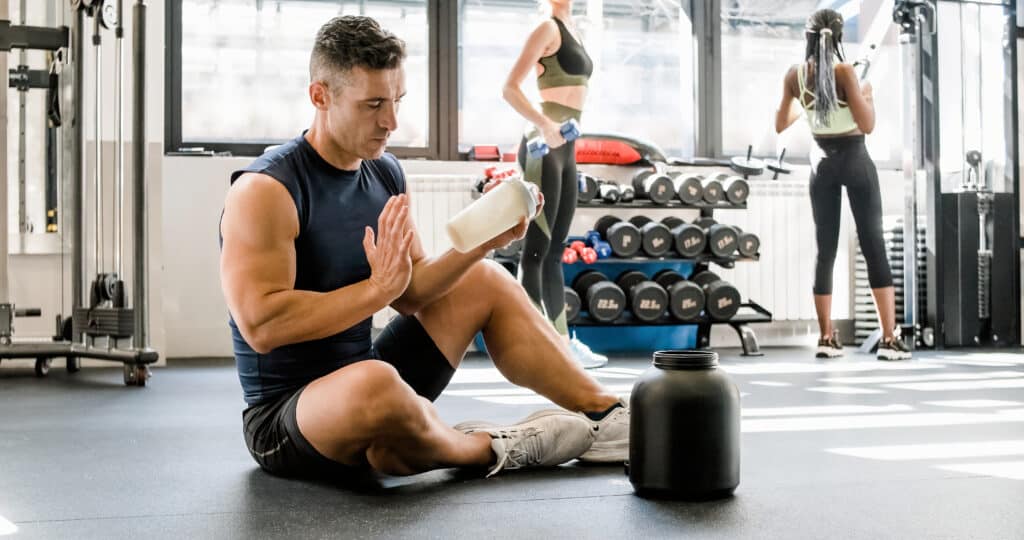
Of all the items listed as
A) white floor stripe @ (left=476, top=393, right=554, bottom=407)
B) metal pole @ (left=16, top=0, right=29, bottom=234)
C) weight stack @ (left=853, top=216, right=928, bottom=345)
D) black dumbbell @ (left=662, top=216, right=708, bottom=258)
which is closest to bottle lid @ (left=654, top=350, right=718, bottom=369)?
white floor stripe @ (left=476, top=393, right=554, bottom=407)

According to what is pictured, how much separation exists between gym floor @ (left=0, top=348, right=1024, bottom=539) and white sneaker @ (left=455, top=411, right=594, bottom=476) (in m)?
0.03

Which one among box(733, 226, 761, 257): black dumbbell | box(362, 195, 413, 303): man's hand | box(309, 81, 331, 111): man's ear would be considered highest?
box(309, 81, 331, 111): man's ear

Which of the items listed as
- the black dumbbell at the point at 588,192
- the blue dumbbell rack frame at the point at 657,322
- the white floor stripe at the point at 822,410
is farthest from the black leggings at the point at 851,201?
the white floor stripe at the point at 822,410

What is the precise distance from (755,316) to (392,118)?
3.84 metres

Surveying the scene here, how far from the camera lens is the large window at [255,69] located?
5.14m

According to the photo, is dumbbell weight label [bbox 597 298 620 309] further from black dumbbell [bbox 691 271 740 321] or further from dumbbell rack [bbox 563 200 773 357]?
black dumbbell [bbox 691 271 740 321]

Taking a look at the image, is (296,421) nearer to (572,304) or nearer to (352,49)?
(352,49)

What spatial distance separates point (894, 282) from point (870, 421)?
314 cm

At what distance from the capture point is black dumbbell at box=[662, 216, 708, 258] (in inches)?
197

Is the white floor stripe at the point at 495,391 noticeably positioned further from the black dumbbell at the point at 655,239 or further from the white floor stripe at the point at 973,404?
the black dumbbell at the point at 655,239

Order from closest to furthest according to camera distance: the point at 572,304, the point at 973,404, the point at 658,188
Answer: the point at 973,404 < the point at 572,304 < the point at 658,188

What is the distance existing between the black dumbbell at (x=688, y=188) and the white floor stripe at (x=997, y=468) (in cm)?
318

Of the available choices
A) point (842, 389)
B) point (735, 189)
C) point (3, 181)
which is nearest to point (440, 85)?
point (735, 189)

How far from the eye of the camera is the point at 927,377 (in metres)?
3.79
